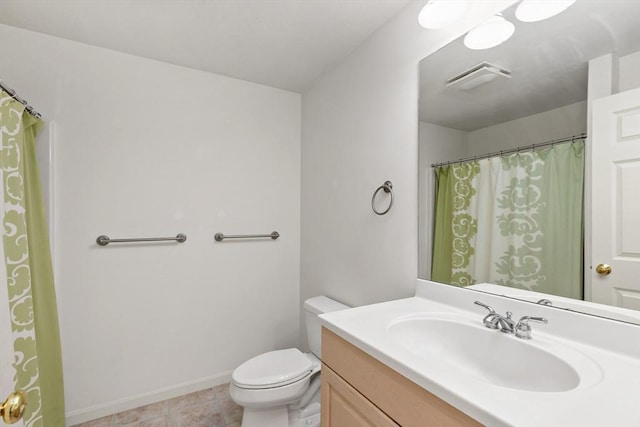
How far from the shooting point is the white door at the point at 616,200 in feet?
2.63

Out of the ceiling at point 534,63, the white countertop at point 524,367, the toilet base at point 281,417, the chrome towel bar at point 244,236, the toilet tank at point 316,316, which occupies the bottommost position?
the toilet base at point 281,417

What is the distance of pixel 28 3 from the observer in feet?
4.63

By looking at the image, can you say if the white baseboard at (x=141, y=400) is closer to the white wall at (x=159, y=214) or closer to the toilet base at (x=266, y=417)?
the white wall at (x=159, y=214)

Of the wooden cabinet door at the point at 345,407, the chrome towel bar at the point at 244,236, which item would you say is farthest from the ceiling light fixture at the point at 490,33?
the chrome towel bar at the point at 244,236

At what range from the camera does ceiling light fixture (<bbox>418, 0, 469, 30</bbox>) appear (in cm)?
119

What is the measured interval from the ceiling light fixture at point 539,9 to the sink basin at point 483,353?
104 centimetres

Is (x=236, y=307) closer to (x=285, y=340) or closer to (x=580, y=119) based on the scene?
(x=285, y=340)

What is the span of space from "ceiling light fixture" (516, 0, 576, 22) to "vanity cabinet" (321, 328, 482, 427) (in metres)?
1.23

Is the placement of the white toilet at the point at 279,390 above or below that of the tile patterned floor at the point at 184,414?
above

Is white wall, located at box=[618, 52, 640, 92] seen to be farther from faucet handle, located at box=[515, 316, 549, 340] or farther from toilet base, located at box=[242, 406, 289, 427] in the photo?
toilet base, located at box=[242, 406, 289, 427]

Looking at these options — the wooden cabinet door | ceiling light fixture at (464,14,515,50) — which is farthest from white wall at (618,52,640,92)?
the wooden cabinet door

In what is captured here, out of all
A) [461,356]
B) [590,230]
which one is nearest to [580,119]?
[590,230]

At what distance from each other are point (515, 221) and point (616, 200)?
273 mm

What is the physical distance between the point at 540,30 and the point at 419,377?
1.17 m
